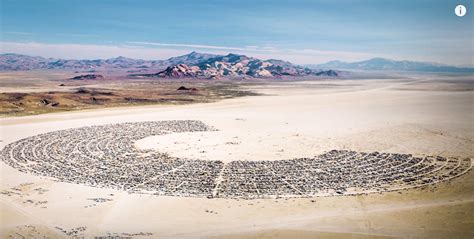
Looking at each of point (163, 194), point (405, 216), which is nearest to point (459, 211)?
point (405, 216)

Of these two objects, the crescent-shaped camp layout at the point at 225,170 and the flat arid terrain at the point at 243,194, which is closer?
the flat arid terrain at the point at 243,194

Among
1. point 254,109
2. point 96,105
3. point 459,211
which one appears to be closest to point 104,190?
point 459,211

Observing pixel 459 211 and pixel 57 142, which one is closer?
pixel 459 211

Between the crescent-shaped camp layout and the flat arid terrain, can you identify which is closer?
the flat arid terrain

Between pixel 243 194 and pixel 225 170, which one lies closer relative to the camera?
pixel 243 194

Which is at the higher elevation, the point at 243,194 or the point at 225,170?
the point at 225,170

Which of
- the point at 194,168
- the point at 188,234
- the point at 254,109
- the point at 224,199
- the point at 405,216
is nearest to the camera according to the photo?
the point at 188,234

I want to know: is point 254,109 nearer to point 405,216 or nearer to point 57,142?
point 57,142

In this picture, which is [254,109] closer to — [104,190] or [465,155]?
[465,155]

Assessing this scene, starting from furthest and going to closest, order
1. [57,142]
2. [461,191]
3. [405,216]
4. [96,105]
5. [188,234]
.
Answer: [96,105]
[57,142]
[461,191]
[405,216]
[188,234]
